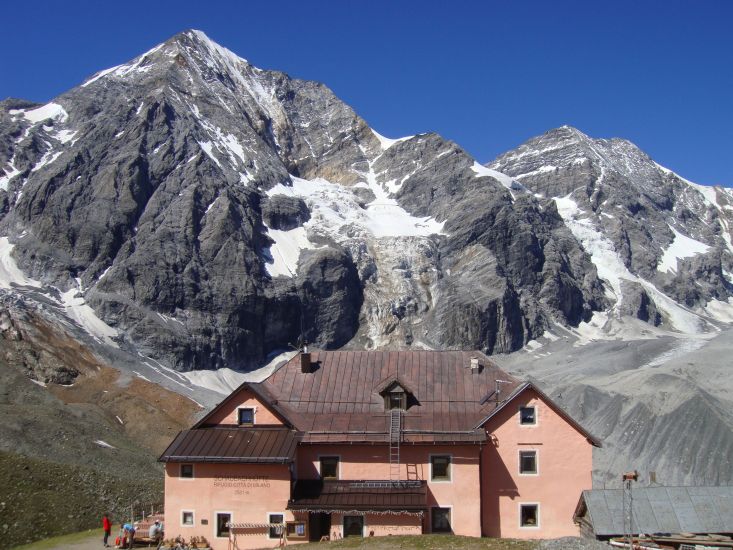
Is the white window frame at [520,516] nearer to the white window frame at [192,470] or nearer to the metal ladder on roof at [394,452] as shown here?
the metal ladder on roof at [394,452]

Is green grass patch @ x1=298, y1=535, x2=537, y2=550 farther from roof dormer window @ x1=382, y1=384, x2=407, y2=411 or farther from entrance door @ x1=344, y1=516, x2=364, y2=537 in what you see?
roof dormer window @ x1=382, y1=384, x2=407, y2=411

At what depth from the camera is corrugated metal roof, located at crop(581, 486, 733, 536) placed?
126 ft

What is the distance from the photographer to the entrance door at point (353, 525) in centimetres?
4072

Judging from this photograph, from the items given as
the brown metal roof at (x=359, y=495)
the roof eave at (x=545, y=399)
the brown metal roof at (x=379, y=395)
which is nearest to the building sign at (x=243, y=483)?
the brown metal roof at (x=359, y=495)

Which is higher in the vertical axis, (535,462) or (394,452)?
(394,452)

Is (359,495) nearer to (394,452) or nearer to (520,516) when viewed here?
(394,452)

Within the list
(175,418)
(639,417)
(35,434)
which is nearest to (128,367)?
(175,418)

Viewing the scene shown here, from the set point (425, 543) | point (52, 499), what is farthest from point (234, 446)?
point (52, 499)

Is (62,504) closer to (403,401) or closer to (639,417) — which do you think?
(403,401)

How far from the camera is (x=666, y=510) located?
128 ft

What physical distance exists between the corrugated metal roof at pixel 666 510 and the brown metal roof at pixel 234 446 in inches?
565

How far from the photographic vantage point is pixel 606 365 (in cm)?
14800

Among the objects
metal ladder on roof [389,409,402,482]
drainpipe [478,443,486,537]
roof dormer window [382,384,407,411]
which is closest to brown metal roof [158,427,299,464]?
metal ladder on roof [389,409,402,482]

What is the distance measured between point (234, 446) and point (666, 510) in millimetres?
20101
